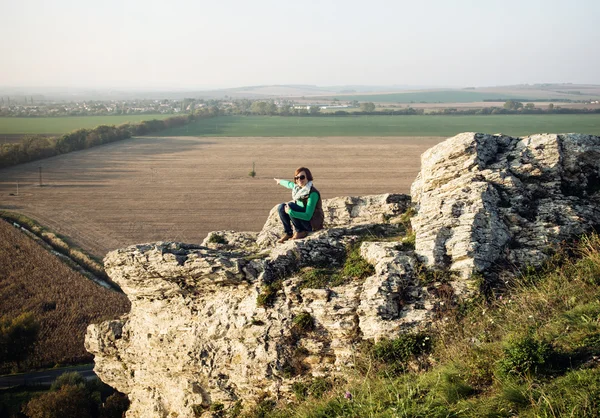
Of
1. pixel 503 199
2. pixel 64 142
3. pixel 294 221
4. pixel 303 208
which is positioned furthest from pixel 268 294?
pixel 64 142

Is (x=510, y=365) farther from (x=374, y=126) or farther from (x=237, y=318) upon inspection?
(x=374, y=126)

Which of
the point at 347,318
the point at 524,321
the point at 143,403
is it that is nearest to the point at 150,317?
the point at 143,403

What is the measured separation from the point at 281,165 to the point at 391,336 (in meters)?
66.8

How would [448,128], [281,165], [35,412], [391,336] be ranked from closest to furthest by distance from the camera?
[391,336]
[35,412]
[281,165]
[448,128]

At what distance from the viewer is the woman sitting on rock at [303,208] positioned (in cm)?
1284

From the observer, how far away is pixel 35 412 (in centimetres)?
2050

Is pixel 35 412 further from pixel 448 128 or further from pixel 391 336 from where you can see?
pixel 448 128

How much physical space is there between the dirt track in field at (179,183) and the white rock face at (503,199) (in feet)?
103

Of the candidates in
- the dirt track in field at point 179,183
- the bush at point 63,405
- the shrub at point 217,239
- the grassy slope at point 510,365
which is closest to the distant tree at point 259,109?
the dirt track in field at point 179,183

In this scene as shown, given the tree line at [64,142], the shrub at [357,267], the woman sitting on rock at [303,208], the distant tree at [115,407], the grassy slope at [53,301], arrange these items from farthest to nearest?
the tree line at [64,142]
the grassy slope at [53,301]
the distant tree at [115,407]
the woman sitting on rock at [303,208]
the shrub at [357,267]

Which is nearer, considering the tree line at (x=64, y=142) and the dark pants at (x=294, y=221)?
the dark pants at (x=294, y=221)

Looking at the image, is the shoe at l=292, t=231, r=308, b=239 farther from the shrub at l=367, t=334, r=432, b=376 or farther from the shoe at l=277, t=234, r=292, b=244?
the shrub at l=367, t=334, r=432, b=376

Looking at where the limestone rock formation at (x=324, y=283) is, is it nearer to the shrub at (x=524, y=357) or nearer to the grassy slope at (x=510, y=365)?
the grassy slope at (x=510, y=365)

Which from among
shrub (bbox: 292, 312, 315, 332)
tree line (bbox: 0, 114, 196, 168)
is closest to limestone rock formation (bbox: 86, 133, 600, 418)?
shrub (bbox: 292, 312, 315, 332)
